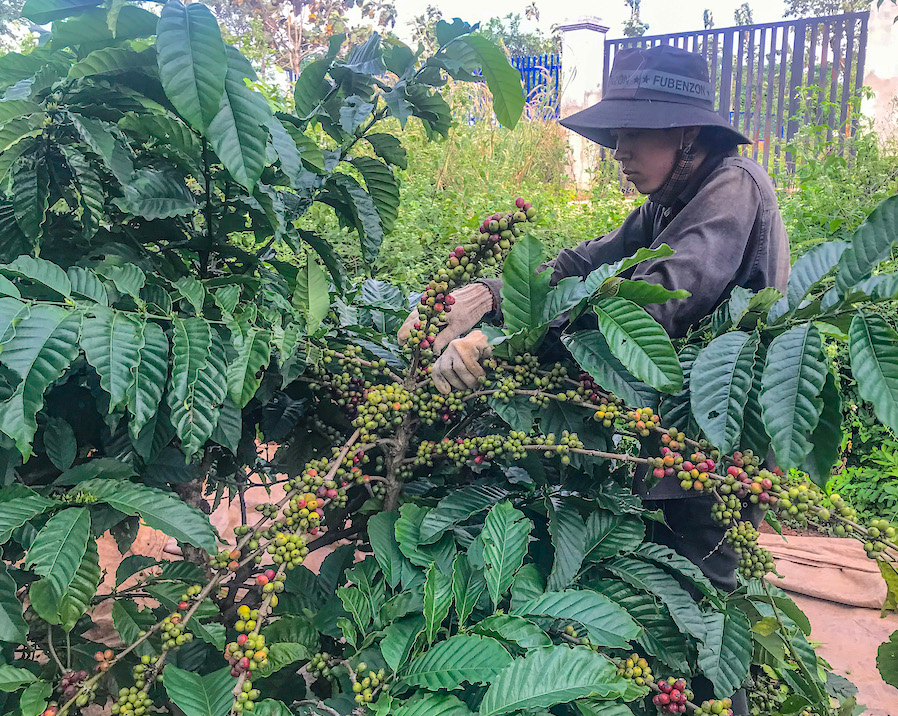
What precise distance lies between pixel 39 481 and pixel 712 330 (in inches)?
47.5

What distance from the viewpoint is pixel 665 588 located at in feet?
3.98

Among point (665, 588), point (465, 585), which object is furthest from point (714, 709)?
point (465, 585)

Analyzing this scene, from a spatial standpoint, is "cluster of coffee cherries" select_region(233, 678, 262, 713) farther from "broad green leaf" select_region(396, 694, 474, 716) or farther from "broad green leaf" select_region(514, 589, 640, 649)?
"broad green leaf" select_region(514, 589, 640, 649)

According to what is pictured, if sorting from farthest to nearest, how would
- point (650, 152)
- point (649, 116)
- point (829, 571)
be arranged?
point (829, 571) < point (650, 152) < point (649, 116)

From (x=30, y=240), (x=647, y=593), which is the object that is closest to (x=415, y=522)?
(x=647, y=593)

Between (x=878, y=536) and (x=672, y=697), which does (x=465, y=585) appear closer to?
(x=672, y=697)

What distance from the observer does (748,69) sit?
8.40m

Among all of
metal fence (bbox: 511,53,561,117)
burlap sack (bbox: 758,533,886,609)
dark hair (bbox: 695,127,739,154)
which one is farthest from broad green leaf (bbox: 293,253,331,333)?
metal fence (bbox: 511,53,561,117)

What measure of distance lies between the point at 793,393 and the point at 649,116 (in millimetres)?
904

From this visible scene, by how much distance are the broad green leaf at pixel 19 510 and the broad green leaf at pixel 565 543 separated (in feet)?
2.53

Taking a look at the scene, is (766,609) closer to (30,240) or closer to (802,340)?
(802,340)

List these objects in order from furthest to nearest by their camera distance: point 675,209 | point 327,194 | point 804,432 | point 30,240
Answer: point 675,209 < point 327,194 < point 30,240 < point 804,432

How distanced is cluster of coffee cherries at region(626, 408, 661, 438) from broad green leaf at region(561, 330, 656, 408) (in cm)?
4

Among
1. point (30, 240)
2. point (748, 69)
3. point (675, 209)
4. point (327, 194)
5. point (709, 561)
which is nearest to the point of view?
point (30, 240)
